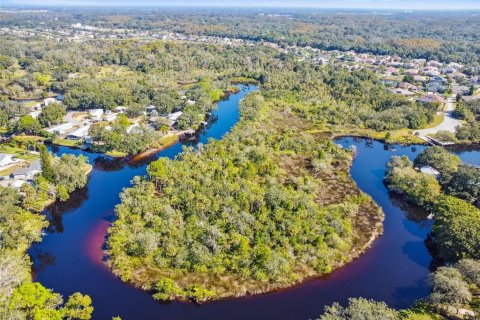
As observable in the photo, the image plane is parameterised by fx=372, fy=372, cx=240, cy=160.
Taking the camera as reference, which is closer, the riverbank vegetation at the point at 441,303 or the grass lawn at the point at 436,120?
the riverbank vegetation at the point at 441,303

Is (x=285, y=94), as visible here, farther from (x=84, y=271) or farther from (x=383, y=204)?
(x=84, y=271)

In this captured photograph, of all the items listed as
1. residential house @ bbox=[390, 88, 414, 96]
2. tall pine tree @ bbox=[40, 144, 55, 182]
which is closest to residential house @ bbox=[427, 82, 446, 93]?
residential house @ bbox=[390, 88, 414, 96]

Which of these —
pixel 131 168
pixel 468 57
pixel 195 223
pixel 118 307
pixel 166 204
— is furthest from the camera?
pixel 468 57

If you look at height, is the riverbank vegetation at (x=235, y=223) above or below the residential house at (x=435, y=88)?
below

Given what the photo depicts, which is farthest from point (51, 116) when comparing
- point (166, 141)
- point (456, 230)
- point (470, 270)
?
point (470, 270)

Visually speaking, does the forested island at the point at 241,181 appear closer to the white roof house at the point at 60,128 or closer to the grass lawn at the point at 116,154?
the grass lawn at the point at 116,154

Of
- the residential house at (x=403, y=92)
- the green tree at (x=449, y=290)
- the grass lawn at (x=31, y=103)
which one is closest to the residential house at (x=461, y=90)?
the residential house at (x=403, y=92)

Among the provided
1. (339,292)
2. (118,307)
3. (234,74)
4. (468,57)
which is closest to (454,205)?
(339,292)
